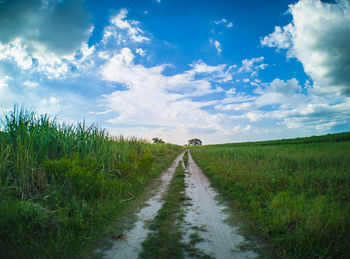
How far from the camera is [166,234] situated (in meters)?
3.39

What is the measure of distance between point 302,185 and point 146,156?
7316 millimetres

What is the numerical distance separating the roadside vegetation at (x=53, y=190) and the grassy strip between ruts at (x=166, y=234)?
1.12m

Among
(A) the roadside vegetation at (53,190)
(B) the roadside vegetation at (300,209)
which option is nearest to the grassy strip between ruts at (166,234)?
(A) the roadside vegetation at (53,190)

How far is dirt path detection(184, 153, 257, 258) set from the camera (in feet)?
9.51

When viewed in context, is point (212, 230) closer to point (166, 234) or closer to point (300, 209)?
point (166, 234)

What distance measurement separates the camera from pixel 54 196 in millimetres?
4418

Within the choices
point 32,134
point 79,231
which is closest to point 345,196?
point 79,231

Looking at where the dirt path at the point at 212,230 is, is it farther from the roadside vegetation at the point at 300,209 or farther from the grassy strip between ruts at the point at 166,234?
the roadside vegetation at the point at 300,209

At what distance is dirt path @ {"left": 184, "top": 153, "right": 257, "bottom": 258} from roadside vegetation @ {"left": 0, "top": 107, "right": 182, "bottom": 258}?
2.01m

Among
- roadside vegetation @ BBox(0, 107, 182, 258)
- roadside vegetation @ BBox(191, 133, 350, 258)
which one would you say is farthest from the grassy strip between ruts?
roadside vegetation @ BBox(191, 133, 350, 258)

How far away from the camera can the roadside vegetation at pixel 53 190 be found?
118 inches

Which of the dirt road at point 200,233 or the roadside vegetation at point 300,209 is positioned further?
the dirt road at point 200,233

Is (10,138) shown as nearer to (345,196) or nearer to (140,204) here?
(140,204)

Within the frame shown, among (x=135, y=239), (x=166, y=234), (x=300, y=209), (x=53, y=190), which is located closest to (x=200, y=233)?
(x=166, y=234)
